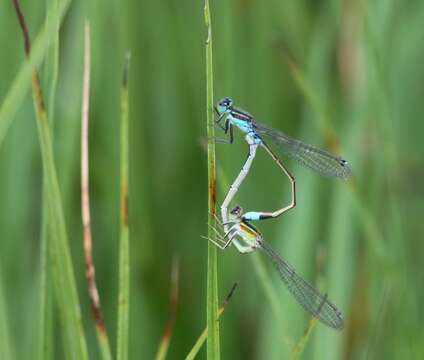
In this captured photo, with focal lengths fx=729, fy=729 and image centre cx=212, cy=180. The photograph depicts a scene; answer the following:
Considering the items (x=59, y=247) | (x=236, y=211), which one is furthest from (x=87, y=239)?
(x=236, y=211)

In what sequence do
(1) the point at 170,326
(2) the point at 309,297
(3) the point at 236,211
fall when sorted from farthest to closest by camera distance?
(3) the point at 236,211 → (2) the point at 309,297 → (1) the point at 170,326

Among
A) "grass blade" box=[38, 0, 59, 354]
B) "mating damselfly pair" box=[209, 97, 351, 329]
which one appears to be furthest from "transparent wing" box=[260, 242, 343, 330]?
"grass blade" box=[38, 0, 59, 354]

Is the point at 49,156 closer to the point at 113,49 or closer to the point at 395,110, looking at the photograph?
the point at 113,49

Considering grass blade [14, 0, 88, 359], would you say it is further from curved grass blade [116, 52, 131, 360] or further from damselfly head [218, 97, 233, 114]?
damselfly head [218, 97, 233, 114]

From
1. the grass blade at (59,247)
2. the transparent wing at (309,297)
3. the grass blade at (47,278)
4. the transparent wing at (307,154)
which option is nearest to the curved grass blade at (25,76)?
the grass blade at (59,247)

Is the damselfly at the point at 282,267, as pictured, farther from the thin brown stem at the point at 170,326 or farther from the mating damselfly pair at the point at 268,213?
the thin brown stem at the point at 170,326

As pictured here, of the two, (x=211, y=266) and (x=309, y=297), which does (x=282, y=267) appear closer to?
(x=309, y=297)
